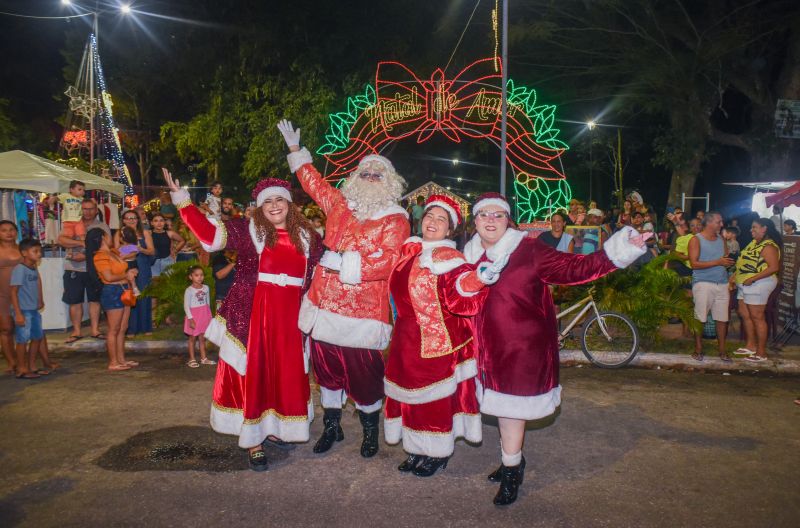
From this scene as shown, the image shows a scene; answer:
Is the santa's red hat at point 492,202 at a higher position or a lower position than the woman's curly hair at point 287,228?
higher

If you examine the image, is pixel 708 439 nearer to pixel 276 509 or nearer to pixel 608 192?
pixel 276 509

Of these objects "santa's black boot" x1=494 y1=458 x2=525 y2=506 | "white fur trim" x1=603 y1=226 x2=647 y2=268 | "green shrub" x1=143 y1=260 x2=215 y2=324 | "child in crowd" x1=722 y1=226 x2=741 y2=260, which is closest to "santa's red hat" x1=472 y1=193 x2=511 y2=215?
"white fur trim" x1=603 y1=226 x2=647 y2=268

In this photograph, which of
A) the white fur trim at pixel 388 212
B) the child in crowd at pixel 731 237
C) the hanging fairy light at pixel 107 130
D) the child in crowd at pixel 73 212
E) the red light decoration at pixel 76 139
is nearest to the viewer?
the white fur trim at pixel 388 212

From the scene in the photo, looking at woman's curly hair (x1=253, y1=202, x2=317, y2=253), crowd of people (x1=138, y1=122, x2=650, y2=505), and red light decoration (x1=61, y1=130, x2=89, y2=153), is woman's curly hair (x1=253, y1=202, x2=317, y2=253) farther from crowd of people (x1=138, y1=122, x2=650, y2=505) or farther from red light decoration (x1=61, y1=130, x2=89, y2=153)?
red light decoration (x1=61, y1=130, x2=89, y2=153)

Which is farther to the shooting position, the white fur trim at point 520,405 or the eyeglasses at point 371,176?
the eyeglasses at point 371,176

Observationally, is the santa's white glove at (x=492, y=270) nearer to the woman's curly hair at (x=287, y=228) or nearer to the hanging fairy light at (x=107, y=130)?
the woman's curly hair at (x=287, y=228)

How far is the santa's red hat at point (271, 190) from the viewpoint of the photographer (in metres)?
4.51

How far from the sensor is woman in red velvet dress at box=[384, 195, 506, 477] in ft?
13.2

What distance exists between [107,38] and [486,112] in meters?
24.1

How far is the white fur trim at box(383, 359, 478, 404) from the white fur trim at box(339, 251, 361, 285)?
0.71m

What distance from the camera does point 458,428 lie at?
4.32m

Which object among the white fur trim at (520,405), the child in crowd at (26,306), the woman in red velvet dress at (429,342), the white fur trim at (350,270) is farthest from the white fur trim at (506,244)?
the child in crowd at (26,306)

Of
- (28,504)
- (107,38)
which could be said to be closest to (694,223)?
(28,504)

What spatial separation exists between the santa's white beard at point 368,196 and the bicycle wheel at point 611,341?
12.8ft
